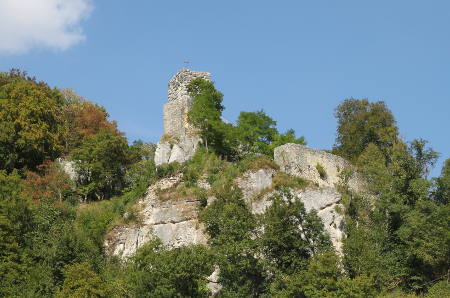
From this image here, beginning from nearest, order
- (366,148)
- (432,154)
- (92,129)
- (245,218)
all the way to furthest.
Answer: (245,218) → (432,154) → (366,148) → (92,129)

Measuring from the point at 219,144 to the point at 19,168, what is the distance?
11.7m

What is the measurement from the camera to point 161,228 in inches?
1528

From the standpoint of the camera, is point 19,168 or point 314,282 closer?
point 314,282

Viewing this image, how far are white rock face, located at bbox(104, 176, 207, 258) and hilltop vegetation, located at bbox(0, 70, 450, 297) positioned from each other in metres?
0.62

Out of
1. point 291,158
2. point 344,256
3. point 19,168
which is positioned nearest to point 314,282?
point 344,256

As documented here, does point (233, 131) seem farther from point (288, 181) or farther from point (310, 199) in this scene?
point (310, 199)

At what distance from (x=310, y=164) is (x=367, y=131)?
6.94 meters

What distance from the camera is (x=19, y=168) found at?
146 ft

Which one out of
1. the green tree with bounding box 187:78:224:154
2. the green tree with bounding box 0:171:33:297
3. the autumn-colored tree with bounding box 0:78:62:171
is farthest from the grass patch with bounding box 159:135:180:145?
the green tree with bounding box 0:171:33:297

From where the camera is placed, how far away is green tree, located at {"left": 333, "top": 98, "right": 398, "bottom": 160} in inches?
1777

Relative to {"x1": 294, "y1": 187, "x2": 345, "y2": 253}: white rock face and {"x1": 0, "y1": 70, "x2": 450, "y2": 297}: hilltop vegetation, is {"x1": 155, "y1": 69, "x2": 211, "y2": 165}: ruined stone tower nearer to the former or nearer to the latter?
{"x1": 0, "y1": 70, "x2": 450, "y2": 297}: hilltop vegetation

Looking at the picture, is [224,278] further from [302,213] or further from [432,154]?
[432,154]

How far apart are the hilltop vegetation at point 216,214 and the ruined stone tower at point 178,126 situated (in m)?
0.82

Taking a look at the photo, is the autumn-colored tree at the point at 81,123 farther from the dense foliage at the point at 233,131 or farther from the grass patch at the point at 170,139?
the dense foliage at the point at 233,131
